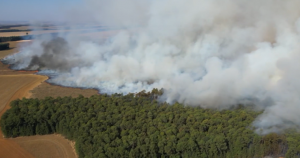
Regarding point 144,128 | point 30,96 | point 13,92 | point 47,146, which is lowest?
point 47,146

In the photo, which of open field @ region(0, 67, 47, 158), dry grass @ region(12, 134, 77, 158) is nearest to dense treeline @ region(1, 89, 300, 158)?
dry grass @ region(12, 134, 77, 158)

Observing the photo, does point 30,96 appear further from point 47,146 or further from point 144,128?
point 144,128

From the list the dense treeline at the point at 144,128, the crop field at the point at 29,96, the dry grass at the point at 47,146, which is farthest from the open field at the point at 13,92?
the dense treeline at the point at 144,128

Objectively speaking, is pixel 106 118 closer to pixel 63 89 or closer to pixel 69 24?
pixel 63 89

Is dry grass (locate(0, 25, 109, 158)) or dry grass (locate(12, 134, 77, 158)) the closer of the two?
dry grass (locate(12, 134, 77, 158))

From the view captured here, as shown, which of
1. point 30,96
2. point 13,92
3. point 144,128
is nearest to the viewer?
point 144,128

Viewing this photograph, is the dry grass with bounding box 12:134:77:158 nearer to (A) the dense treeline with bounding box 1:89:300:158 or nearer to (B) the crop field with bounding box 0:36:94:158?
(B) the crop field with bounding box 0:36:94:158

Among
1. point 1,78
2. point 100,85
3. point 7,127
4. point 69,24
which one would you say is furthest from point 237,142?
point 69,24

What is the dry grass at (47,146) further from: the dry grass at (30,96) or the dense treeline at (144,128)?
the dense treeline at (144,128)

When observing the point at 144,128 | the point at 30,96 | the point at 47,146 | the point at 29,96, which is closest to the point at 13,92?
the point at 29,96
